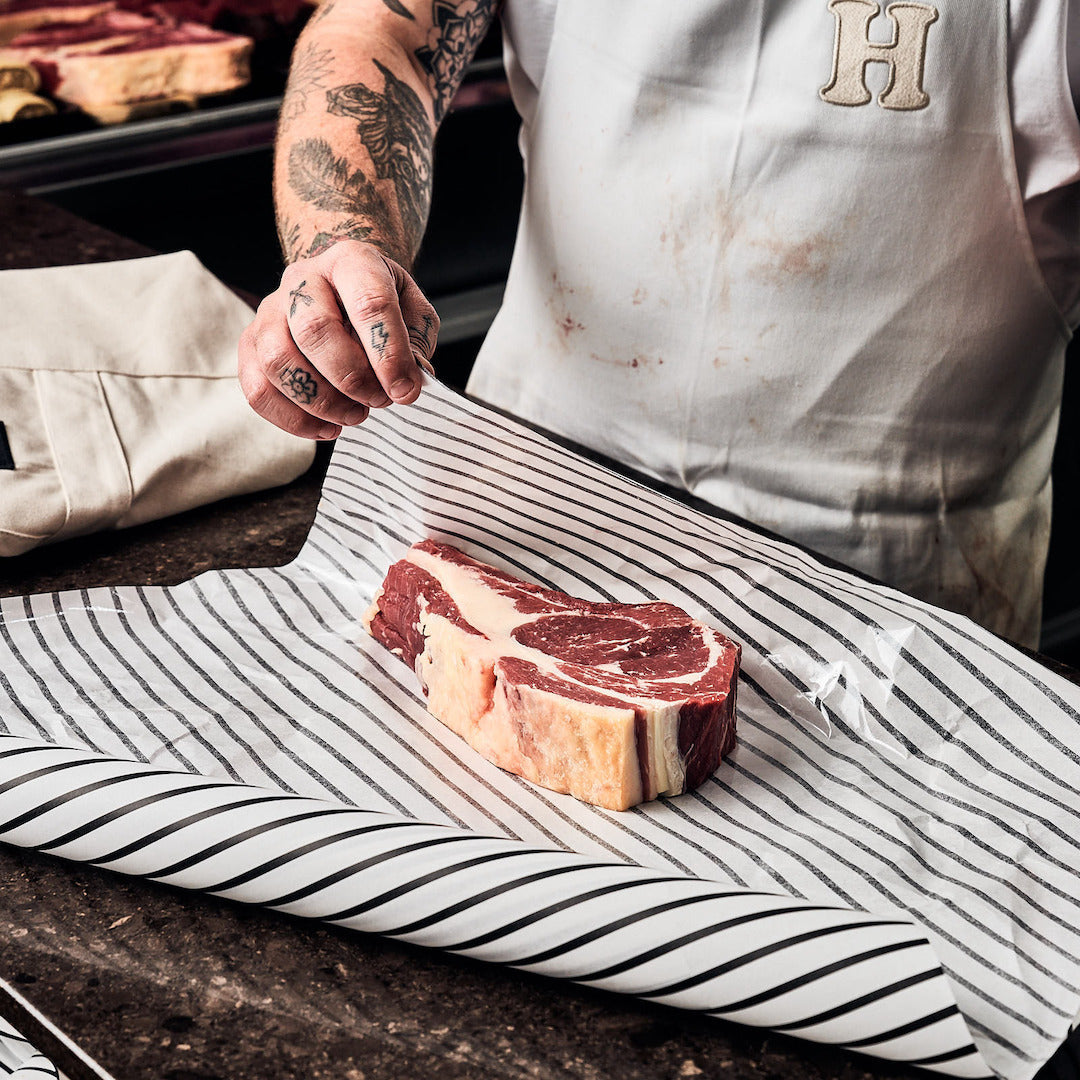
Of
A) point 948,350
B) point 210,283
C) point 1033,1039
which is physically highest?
point 210,283

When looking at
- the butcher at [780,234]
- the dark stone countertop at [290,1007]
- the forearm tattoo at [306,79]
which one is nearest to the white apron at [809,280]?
the butcher at [780,234]

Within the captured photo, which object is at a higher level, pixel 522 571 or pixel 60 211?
pixel 60 211

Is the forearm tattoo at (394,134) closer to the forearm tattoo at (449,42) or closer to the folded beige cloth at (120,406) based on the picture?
the forearm tattoo at (449,42)

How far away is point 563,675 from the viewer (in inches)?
46.8

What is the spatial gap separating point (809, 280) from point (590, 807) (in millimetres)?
793

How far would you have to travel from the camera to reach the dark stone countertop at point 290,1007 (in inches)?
32.3

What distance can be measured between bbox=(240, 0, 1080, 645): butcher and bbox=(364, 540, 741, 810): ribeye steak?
22cm

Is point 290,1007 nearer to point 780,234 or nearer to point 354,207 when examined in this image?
point 354,207

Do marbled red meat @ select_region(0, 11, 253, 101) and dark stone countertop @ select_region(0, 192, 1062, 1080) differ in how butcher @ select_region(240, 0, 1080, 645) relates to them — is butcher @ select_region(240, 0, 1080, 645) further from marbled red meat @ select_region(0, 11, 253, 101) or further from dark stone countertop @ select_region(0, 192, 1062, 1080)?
marbled red meat @ select_region(0, 11, 253, 101)

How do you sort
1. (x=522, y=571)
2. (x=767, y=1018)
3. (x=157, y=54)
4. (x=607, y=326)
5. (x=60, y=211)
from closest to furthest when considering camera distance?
(x=767, y=1018) → (x=522, y=571) → (x=607, y=326) → (x=60, y=211) → (x=157, y=54)

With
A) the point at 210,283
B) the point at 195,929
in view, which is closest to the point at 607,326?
the point at 210,283

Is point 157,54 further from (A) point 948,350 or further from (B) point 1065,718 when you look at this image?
(B) point 1065,718

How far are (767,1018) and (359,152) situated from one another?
1.19 m

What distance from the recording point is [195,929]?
0.93 meters
